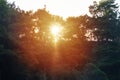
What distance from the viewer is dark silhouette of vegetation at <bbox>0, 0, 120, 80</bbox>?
26.9 metres

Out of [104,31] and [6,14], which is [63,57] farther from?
[104,31]

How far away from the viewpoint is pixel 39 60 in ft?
92.9

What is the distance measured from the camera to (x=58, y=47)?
31.8 metres

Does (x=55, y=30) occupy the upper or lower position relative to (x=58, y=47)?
upper

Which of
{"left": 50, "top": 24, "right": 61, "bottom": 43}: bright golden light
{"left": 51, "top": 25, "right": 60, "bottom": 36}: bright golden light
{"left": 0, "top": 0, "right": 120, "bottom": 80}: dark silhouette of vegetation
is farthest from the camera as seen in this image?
{"left": 51, "top": 25, "right": 60, "bottom": 36}: bright golden light

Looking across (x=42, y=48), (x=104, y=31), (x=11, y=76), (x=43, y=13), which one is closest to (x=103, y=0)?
(x=104, y=31)

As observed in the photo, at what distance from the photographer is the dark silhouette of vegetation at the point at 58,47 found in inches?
1057

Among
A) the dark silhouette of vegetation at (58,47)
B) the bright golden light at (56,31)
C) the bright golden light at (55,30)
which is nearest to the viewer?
the dark silhouette of vegetation at (58,47)

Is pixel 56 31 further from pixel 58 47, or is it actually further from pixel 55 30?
pixel 58 47

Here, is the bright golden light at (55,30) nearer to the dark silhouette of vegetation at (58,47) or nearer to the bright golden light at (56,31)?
the bright golden light at (56,31)

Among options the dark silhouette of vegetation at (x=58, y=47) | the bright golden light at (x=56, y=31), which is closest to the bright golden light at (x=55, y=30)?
the bright golden light at (x=56, y=31)

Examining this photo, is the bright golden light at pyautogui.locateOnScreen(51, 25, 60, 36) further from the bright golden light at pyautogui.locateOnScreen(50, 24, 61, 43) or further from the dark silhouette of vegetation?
the dark silhouette of vegetation

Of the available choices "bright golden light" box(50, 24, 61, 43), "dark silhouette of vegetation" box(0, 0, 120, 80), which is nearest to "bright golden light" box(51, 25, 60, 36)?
"bright golden light" box(50, 24, 61, 43)

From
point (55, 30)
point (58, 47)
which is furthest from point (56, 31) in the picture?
point (58, 47)
